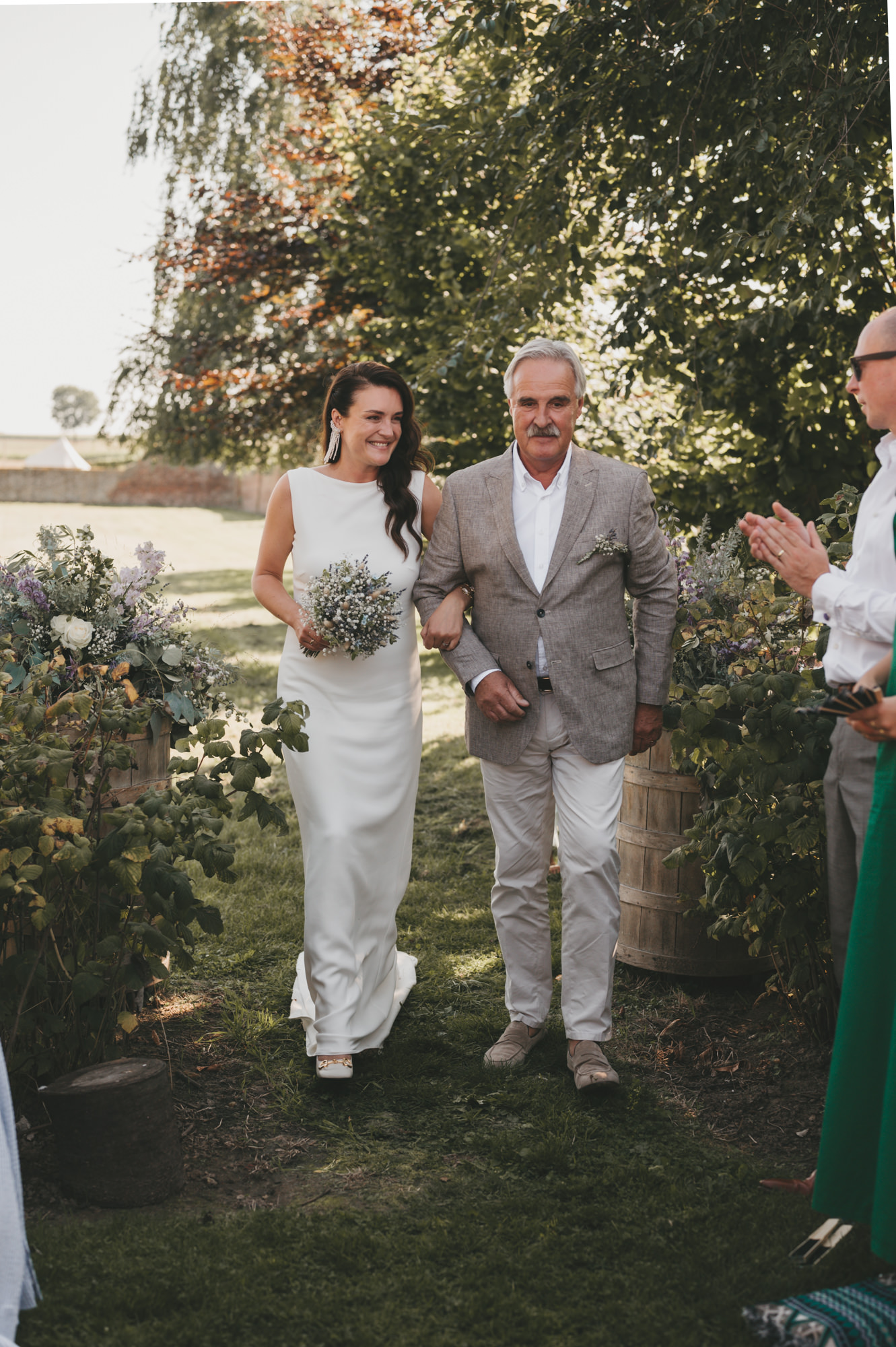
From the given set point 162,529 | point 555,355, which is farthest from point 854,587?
point 162,529

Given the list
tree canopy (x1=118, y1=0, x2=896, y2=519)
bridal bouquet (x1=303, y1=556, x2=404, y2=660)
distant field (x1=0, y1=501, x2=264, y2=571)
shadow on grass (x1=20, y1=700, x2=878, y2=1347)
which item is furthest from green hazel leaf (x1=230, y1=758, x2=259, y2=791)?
distant field (x1=0, y1=501, x2=264, y2=571)

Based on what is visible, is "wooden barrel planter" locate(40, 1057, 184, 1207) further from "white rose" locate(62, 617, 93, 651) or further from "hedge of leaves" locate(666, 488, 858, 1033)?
"hedge of leaves" locate(666, 488, 858, 1033)

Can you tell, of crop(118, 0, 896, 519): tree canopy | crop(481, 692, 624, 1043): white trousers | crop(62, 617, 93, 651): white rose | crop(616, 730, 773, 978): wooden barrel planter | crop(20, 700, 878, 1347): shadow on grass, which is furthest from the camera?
crop(118, 0, 896, 519): tree canopy

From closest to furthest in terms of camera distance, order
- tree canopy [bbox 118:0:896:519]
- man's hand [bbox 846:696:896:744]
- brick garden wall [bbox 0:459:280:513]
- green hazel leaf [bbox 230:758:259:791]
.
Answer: man's hand [bbox 846:696:896:744], green hazel leaf [bbox 230:758:259:791], tree canopy [bbox 118:0:896:519], brick garden wall [bbox 0:459:280:513]

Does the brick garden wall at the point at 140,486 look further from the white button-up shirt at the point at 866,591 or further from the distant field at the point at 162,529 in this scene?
the white button-up shirt at the point at 866,591

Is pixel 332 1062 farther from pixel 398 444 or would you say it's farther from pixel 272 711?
pixel 398 444

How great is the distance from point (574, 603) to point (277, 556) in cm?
106

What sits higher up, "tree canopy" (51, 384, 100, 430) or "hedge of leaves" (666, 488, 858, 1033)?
"tree canopy" (51, 384, 100, 430)

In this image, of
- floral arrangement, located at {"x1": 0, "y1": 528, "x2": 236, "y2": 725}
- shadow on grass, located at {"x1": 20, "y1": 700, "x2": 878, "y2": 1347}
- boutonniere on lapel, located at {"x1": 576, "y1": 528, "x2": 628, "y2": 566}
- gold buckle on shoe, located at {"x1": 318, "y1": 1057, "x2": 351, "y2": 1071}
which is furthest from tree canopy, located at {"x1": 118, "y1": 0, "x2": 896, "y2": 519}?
gold buckle on shoe, located at {"x1": 318, "y1": 1057, "x2": 351, "y2": 1071}

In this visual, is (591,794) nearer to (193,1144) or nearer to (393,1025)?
(393,1025)

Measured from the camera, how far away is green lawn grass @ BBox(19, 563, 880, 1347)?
2.30 metres

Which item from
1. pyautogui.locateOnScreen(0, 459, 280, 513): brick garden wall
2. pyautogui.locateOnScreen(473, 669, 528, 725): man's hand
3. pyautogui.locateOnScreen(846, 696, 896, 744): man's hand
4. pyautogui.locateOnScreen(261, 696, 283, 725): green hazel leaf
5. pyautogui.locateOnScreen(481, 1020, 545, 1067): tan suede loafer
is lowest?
pyautogui.locateOnScreen(481, 1020, 545, 1067): tan suede loafer

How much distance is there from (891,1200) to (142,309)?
15.0 meters

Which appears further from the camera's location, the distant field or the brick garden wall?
the brick garden wall
